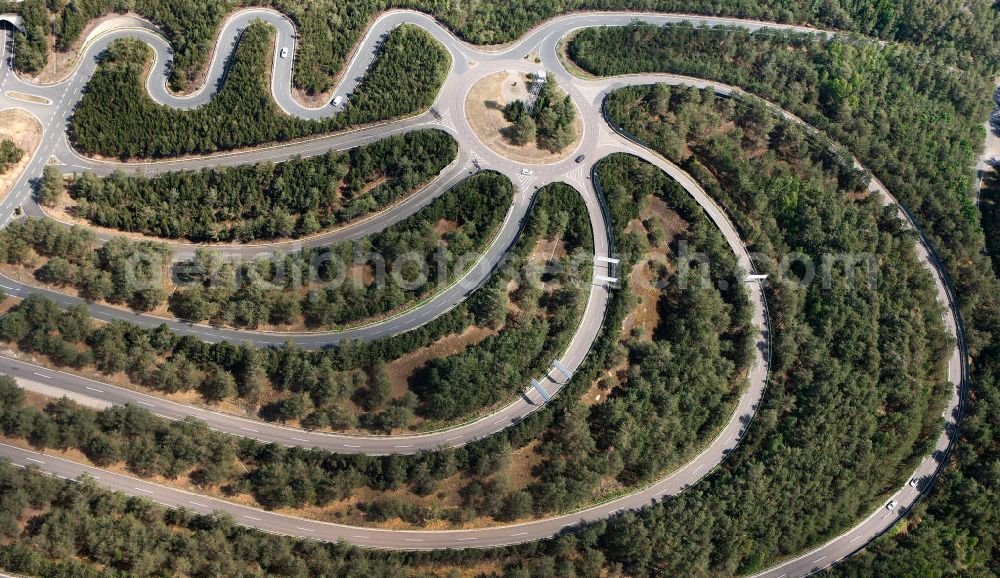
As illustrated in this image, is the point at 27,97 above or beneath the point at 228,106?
beneath

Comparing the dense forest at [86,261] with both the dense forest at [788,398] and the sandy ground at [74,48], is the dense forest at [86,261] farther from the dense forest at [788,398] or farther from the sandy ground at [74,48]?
the sandy ground at [74,48]

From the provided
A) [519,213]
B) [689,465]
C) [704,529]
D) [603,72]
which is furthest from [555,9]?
[704,529]

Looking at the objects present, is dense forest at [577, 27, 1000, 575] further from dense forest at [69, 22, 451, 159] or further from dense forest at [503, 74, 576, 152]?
dense forest at [69, 22, 451, 159]

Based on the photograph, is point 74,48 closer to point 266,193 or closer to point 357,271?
point 266,193

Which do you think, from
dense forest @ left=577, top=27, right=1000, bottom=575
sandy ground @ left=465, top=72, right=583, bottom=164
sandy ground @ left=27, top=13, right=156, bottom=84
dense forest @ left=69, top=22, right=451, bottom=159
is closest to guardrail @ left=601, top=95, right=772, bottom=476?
sandy ground @ left=465, top=72, right=583, bottom=164

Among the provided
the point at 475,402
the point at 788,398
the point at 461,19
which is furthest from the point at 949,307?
the point at 461,19

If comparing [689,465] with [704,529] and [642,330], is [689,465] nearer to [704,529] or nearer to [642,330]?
[704,529]
